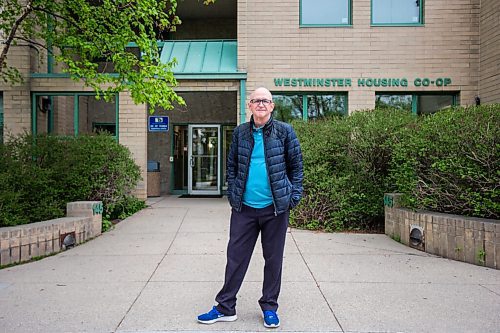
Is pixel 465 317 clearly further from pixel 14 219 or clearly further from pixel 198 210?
pixel 198 210

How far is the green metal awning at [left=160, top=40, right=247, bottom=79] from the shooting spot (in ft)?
33.1

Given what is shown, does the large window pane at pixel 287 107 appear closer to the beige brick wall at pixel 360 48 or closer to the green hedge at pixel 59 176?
the beige brick wall at pixel 360 48

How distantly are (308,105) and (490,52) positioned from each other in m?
4.38

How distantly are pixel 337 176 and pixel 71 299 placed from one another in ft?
16.8

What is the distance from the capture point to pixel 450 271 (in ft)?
16.2

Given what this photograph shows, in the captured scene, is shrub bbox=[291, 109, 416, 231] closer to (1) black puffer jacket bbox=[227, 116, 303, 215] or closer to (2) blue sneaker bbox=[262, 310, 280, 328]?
(1) black puffer jacket bbox=[227, 116, 303, 215]

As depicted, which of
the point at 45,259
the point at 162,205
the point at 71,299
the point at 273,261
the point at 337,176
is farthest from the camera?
the point at 162,205

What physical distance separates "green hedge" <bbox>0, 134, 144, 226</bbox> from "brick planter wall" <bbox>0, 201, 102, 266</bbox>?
0.32 meters

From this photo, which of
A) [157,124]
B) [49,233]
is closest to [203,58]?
[157,124]

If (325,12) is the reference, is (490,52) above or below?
below

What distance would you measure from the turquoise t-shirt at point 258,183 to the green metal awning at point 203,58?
7.04 m

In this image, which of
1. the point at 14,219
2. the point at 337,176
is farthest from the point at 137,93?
the point at 337,176

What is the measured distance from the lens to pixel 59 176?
7.15 m

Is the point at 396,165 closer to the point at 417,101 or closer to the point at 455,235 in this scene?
the point at 455,235
